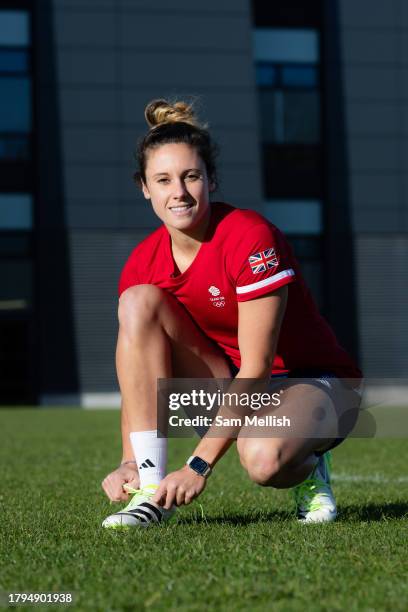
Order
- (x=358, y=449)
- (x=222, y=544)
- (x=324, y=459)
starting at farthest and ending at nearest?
(x=358, y=449) → (x=324, y=459) → (x=222, y=544)

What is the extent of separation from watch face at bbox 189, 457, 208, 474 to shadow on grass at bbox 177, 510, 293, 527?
1.53 ft

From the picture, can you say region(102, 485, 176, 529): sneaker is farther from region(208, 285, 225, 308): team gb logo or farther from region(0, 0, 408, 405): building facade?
region(0, 0, 408, 405): building facade

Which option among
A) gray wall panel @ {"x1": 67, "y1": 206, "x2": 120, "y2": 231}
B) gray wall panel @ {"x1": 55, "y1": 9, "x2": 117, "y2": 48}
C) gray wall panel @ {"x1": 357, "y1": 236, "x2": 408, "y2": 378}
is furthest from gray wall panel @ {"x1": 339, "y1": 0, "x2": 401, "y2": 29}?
gray wall panel @ {"x1": 67, "y1": 206, "x2": 120, "y2": 231}

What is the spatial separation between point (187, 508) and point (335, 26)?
18.6 meters

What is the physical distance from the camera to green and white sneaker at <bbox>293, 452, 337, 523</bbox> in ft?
12.1

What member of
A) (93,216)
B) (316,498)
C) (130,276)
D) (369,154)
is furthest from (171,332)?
(369,154)

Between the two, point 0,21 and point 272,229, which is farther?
point 0,21

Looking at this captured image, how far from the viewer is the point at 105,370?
A: 798 inches

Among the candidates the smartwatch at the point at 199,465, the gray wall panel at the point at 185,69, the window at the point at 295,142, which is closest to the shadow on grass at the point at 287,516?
the smartwatch at the point at 199,465

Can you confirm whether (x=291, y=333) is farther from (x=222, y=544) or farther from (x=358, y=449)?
(x=358, y=449)

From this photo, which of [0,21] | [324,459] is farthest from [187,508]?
[0,21]

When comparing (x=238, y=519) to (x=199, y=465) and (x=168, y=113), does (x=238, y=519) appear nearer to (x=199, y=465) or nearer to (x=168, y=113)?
(x=199, y=465)

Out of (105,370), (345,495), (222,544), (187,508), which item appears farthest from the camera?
(105,370)

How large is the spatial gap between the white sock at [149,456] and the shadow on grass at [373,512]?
27.5 inches
